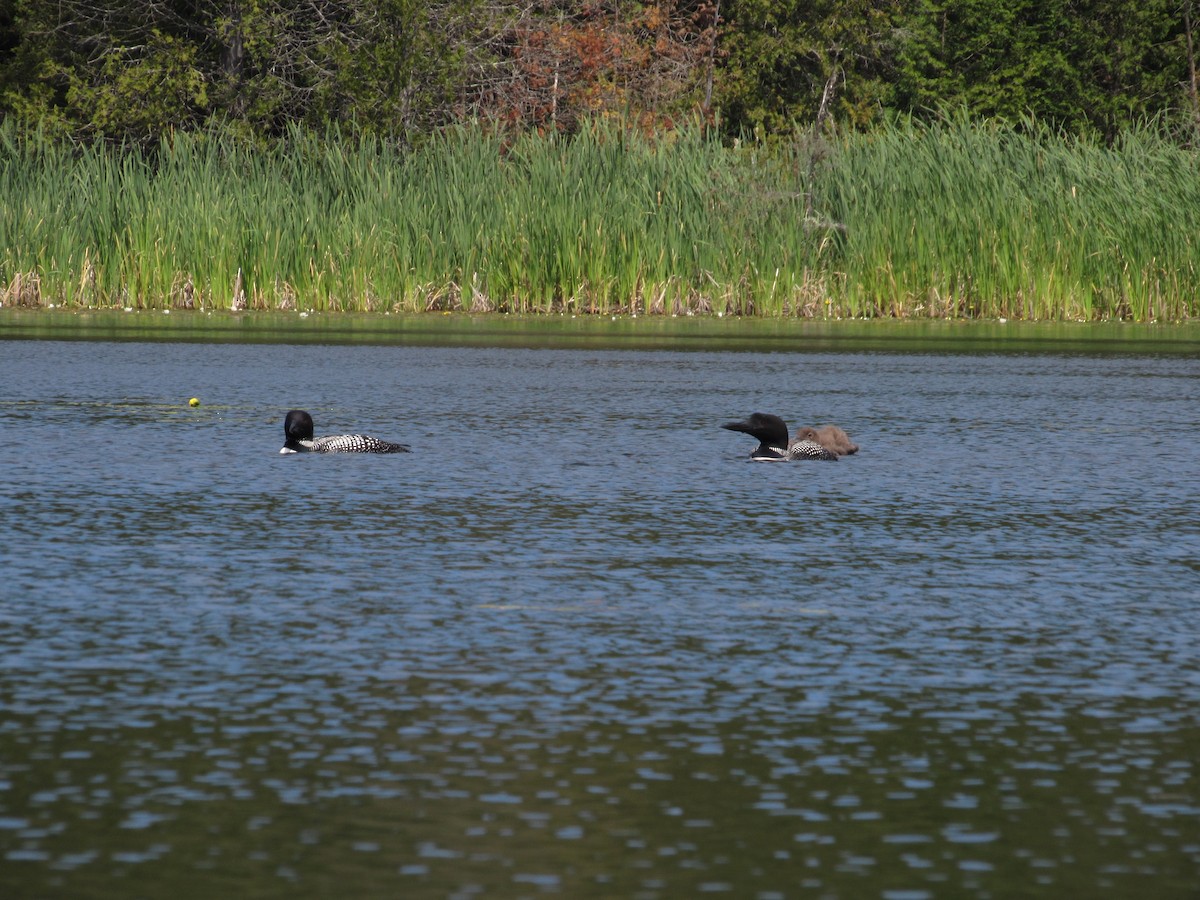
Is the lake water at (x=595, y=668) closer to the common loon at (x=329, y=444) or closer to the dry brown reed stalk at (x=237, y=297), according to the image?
the common loon at (x=329, y=444)

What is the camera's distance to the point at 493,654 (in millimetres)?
6086

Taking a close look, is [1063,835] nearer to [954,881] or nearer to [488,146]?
[954,881]

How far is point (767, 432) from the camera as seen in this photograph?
11648 millimetres

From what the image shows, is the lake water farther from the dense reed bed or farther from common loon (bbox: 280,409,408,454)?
the dense reed bed

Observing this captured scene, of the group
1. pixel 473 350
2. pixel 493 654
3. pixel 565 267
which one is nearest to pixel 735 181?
pixel 565 267

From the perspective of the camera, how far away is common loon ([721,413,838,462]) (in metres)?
11.6

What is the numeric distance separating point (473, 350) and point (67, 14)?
21271 millimetres

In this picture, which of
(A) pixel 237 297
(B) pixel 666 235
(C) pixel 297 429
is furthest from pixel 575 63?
(C) pixel 297 429

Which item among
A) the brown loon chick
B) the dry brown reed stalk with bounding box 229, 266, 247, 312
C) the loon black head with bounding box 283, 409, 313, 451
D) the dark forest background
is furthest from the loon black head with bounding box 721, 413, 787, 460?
the dark forest background

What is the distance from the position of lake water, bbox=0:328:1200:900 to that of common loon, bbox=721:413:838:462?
85 mm

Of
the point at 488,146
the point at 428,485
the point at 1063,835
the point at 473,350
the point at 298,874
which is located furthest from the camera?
the point at 488,146

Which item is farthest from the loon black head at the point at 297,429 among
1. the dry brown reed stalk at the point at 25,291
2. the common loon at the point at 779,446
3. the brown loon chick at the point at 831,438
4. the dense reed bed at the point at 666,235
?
the dry brown reed stalk at the point at 25,291

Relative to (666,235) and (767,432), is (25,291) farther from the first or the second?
(767,432)

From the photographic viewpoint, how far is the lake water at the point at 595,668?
4145 millimetres
